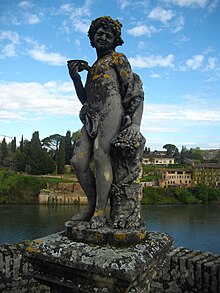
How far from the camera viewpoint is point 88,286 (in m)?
2.22

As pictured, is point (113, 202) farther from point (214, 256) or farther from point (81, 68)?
point (214, 256)

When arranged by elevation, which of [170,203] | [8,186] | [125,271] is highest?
[125,271]

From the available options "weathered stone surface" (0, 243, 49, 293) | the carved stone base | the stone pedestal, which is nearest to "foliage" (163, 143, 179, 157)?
"weathered stone surface" (0, 243, 49, 293)

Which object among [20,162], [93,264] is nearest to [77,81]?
[93,264]

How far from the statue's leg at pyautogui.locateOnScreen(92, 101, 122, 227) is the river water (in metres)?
22.3

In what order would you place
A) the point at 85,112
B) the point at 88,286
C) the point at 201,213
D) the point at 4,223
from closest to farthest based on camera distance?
the point at 88,286 < the point at 85,112 < the point at 4,223 < the point at 201,213

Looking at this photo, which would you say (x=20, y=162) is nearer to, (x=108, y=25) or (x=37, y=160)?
(x=37, y=160)

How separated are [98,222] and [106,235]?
207mm

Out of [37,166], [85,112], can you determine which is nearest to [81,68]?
[85,112]

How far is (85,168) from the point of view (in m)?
3.03

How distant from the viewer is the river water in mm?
25078

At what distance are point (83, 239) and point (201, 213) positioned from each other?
4269 cm

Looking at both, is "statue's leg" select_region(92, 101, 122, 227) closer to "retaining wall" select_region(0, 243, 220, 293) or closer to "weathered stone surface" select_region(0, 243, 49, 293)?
"retaining wall" select_region(0, 243, 220, 293)

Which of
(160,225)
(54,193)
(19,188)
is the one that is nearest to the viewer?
(160,225)
